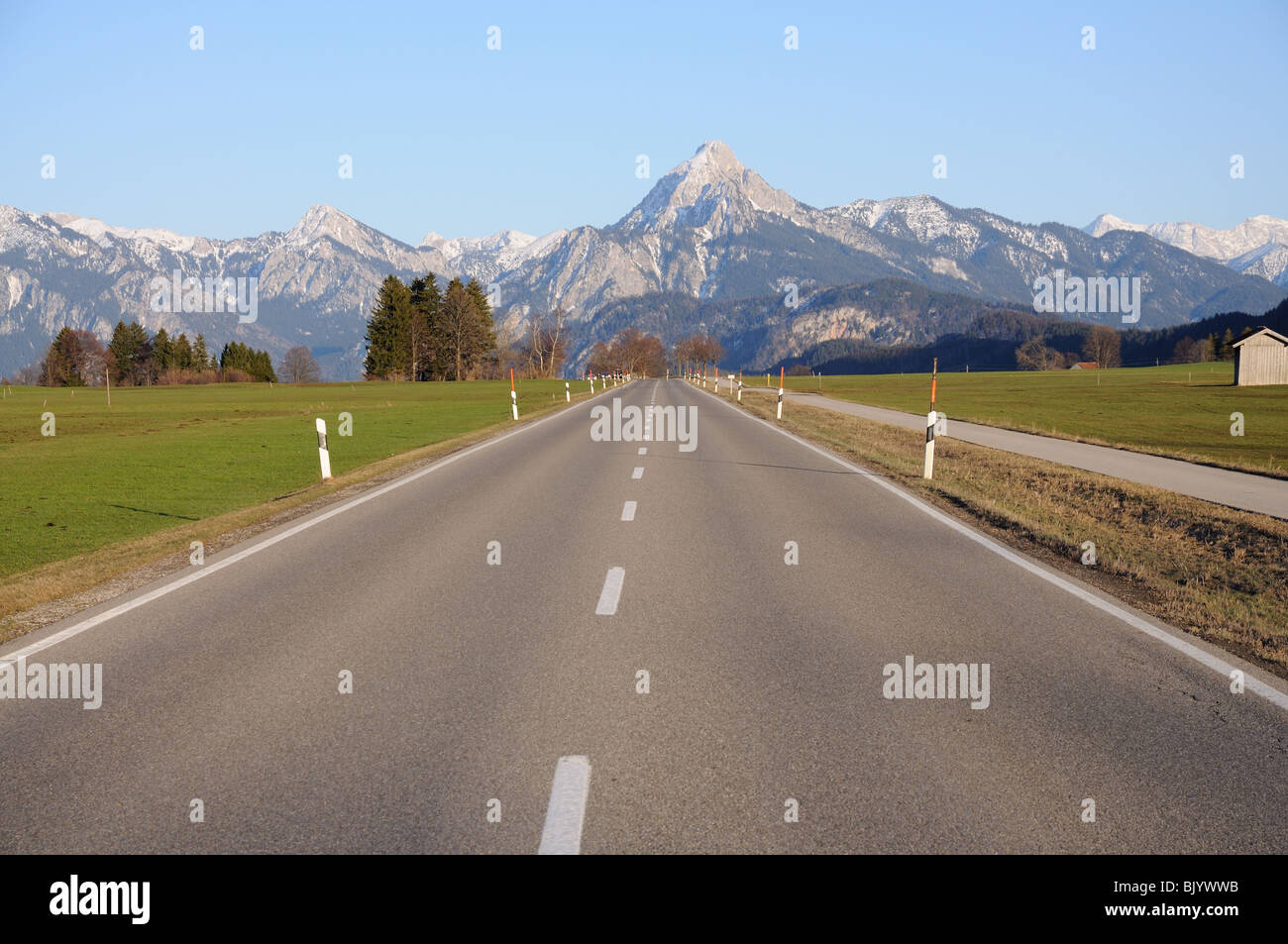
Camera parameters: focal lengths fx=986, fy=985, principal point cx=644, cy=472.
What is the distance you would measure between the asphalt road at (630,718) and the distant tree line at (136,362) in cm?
13980

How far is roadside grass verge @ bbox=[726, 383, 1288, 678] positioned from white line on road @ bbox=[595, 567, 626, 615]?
4306 mm

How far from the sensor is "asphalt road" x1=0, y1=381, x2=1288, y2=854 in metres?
3.96

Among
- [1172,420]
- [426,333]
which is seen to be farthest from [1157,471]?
[426,333]

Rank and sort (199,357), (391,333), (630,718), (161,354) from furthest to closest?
1. (199,357)
2. (161,354)
3. (391,333)
4. (630,718)

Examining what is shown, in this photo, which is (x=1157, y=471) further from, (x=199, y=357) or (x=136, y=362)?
(x=199, y=357)

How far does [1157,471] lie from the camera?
19.8 meters

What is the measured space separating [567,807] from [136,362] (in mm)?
155227

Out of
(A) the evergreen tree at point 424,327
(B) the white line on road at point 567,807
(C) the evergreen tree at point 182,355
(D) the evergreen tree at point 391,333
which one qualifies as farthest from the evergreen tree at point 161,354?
(B) the white line on road at point 567,807

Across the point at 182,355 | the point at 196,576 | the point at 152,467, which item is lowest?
the point at 196,576

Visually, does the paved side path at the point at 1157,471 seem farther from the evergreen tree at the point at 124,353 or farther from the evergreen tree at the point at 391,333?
the evergreen tree at the point at 124,353

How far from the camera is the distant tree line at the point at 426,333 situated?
12200 centimetres

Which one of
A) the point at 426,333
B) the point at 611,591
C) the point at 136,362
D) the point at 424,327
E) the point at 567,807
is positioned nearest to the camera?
the point at 567,807
